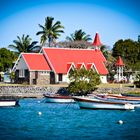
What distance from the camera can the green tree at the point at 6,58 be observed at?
9838 cm

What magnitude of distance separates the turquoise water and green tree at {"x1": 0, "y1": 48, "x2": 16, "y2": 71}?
43.3m

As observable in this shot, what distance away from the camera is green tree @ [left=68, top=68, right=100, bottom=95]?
69438mm

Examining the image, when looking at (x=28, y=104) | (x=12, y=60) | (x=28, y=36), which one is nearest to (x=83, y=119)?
(x=28, y=104)

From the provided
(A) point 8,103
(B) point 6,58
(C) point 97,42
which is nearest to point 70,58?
(C) point 97,42

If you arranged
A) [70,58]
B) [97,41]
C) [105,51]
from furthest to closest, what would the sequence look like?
1. [105,51]
2. [97,41]
3. [70,58]

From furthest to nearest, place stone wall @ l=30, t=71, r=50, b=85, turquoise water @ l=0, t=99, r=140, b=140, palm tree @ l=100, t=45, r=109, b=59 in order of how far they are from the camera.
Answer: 1. palm tree @ l=100, t=45, r=109, b=59
2. stone wall @ l=30, t=71, r=50, b=85
3. turquoise water @ l=0, t=99, r=140, b=140

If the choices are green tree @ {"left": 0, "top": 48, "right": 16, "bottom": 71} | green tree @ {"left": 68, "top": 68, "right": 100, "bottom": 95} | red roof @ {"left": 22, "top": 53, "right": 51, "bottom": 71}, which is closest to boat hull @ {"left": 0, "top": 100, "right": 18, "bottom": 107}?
green tree @ {"left": 68, "top": 68, "right": 100, "bottom": 95}

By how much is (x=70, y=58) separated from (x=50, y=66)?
17.5 feet

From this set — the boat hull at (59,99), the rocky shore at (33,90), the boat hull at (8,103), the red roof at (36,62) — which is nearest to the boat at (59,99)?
the boat hull at (59,99)

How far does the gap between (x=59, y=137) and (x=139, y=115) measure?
17337 mm

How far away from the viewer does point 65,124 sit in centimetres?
4053

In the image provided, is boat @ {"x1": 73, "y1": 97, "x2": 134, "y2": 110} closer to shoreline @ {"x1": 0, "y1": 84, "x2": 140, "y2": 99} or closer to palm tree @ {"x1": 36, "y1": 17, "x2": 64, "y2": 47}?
shoreline @ {"x1": 0, "y1": 84, "x2": 140, "y2": 99}

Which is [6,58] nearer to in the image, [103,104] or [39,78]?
[39,78]

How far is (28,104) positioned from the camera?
5909 cm
